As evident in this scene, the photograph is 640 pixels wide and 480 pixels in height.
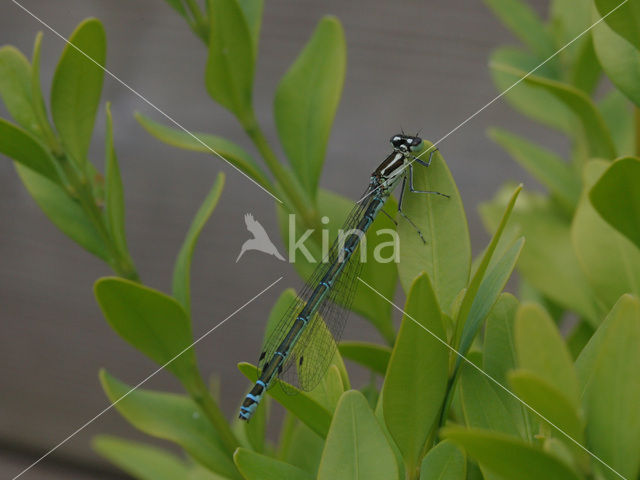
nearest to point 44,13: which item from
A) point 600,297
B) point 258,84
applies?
point 258,84

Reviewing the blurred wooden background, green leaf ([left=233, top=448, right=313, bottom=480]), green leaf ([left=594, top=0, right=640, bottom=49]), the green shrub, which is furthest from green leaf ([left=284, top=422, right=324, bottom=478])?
the blurred wooden background

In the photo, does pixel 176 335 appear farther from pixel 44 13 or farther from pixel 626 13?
pixel 44 13

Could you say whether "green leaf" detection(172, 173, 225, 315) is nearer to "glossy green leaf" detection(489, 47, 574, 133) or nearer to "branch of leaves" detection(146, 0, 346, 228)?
"branch of leaves" detection(146, 0, 346, 228)

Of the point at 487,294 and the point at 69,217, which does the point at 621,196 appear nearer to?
the point at 487,294

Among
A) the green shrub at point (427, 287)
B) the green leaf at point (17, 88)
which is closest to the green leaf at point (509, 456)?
the green shrub at point (427, 287)

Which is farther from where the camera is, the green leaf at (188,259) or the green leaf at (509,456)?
Answer: the green leaf at (188,259)

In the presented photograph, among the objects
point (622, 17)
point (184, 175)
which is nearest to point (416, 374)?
point (622, 17)

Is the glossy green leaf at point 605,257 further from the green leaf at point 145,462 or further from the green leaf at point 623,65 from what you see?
the green leaf at point 145,462
